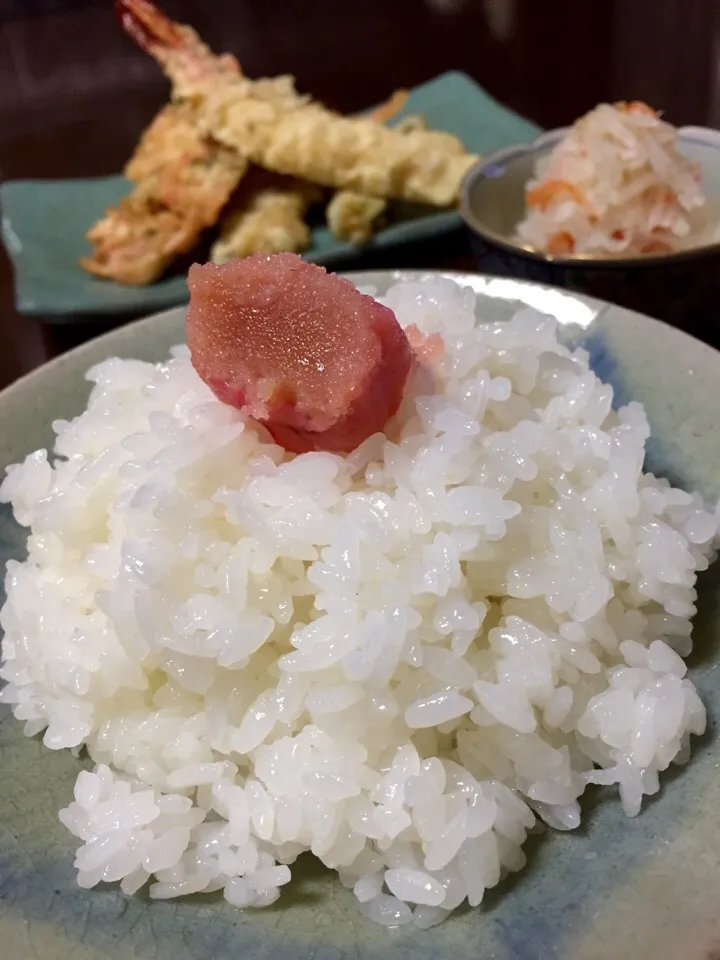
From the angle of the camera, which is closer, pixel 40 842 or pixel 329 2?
pixel 40 842

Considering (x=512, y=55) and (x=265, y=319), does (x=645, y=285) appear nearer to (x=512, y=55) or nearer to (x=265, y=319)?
(x=265, y=319)

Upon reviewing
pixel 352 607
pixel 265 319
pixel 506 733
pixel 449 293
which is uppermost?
pixel 265 319

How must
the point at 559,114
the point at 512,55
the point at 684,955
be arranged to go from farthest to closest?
the point at 512,55 → the point at 559,114 → the point at 684,955

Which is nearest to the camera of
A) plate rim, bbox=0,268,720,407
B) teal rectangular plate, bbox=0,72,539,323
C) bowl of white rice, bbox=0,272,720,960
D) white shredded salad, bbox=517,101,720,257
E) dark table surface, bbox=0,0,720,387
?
bowl of white rice, bbox=0,272,720,960

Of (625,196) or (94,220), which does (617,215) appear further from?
(94,220)

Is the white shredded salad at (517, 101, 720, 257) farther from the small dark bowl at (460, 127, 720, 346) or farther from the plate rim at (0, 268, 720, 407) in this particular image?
the plate rim at (0, 268, 720, 407)

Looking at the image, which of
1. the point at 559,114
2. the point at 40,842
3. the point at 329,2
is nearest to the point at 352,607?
the point at 40,842

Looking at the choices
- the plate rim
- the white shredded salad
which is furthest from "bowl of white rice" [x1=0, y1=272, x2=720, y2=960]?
the white shredded salad

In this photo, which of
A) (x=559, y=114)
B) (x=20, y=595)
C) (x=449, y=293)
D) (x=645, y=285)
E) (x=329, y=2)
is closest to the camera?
(x=20, y=595)
